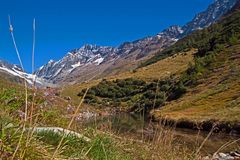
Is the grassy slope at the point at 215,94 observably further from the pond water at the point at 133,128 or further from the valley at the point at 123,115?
the pond water at the point at 133,128

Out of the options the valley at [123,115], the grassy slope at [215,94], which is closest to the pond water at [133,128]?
the valley at [123,115]

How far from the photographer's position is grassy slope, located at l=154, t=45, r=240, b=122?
72469 millimetres

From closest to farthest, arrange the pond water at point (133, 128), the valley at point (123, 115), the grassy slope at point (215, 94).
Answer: the valley at point (123, 115)
the pond water at point (133, 128)
the grassy slope at point (215, 94)

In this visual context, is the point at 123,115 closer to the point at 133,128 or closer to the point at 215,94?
the point at 133,128

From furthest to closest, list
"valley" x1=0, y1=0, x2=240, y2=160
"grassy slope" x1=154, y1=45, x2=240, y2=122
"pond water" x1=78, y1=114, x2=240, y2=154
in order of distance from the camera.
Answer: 1. "grassy slope" x1=154, y1=45, x2=240, y2=122
2. "pond water" x1=78, y1=114, x2=240, y2=154
3. "valley" x1=0, y1=0, x2=240, y2=160

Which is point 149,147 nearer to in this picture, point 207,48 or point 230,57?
point 230,57

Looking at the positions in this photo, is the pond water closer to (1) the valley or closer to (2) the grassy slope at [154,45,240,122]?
(1) the valley

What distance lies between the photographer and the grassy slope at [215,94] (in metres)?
72.5

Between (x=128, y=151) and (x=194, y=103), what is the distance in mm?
82476

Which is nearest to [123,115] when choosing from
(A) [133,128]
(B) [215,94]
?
(A) [133,128]

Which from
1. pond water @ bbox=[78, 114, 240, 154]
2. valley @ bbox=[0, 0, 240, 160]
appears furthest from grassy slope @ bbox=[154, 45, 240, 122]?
pond water @ bbox=[78, 114, 240, 154]

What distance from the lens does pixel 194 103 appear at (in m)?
91.0

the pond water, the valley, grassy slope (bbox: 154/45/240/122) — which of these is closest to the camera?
the valley

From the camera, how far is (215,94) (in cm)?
9325
